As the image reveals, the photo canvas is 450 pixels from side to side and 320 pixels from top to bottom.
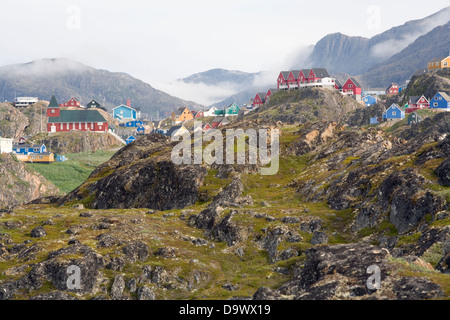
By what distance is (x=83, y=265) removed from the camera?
65.9 m

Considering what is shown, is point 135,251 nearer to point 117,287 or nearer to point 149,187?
point 117,287

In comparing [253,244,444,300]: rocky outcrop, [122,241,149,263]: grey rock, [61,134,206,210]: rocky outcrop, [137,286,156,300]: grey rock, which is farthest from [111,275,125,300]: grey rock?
[61,134,206,210]: rocky outcrop

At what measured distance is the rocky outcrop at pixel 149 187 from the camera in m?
116

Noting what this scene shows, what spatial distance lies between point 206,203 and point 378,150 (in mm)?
36136

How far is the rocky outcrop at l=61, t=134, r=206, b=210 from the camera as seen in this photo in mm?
115713

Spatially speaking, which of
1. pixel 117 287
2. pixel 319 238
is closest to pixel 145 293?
pixel 117 287

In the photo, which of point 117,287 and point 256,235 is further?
point 256,235

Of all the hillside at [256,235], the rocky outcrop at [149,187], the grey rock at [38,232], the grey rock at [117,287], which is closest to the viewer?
the hillside at [256,235]

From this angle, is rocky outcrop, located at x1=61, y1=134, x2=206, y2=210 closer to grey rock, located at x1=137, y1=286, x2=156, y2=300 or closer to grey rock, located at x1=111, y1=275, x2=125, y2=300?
grey rock, located at x1=111, y1=275, x2=125, y2=300

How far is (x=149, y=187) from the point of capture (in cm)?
12131

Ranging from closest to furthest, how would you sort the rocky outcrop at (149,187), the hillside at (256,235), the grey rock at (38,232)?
the hillside at (256,235)
the grey rock at (38,232)
the rocky outcrop at (149,187)

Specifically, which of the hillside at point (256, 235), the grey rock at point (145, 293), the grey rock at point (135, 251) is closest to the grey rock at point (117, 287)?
the hillside at point (256, 235)

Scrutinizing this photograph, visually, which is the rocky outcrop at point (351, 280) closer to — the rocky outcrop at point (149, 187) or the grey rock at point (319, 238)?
the grey rock at point (319, 238)
